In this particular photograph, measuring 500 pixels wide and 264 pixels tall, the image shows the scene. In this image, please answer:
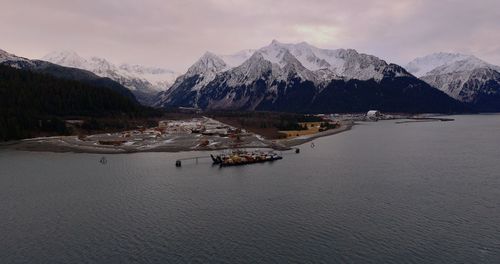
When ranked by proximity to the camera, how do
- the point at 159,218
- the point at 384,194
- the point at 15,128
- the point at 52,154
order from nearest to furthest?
1. the point at 159,218
2. the point at 384,194
3. the point at 52,154
4. the point at 15,128

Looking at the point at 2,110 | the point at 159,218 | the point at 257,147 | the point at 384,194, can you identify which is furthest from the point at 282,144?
the point at 2,110

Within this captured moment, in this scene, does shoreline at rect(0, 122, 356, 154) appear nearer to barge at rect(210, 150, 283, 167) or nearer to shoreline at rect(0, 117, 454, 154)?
shoreline at rect(0, 117, 454, 154)

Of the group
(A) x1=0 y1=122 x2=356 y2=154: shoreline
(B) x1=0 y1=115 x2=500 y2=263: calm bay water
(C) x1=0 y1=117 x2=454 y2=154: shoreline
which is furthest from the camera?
(C) x1=0 y1=117 x2=454 y2=154: shoreline

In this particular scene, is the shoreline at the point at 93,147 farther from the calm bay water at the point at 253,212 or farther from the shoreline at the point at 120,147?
the calm bay water at the point at 253,212

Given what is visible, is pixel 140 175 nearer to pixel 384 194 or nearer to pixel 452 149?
pixel 384 194

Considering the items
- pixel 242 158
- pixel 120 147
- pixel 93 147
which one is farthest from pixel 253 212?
pixel 93 147

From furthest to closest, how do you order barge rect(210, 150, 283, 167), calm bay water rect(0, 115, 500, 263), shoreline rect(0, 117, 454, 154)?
shoreline rect(0, 117, 454, 154)
barge rect(210, 150, 283, 167)
calm bay water rect(0, 115, 500, 263)

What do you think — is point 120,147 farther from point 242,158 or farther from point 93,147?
point 242,158

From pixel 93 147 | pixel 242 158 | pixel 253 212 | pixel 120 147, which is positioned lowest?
pixel 253 212

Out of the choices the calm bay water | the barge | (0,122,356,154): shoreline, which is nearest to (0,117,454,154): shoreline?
(0,122,356,154): shoreline
